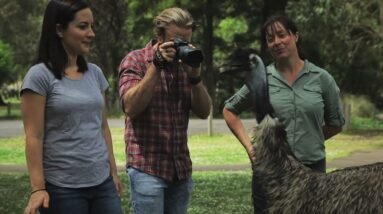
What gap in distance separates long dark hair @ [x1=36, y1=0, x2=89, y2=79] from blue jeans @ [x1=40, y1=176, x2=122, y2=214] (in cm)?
60

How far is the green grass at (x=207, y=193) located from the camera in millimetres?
8594

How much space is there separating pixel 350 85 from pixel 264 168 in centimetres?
2396

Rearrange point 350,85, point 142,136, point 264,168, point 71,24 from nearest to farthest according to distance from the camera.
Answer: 1. point 264,168
2. point 71,24
3. point 142,136
4. point 350,85

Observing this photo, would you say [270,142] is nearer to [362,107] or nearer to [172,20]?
[172,20]

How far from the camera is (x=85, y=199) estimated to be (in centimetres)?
363

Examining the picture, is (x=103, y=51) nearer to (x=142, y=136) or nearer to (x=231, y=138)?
(x=231, y=138)

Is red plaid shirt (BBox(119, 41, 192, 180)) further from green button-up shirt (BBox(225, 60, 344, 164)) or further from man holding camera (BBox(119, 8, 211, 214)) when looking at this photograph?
green button-up shirt (BBox(225, 60, 344, 164))

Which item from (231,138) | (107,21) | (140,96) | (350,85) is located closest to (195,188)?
(140,96)

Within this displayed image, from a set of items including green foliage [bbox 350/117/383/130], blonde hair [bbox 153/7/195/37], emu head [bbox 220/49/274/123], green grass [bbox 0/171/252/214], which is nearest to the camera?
emu head [bbox 220/49/274/123]

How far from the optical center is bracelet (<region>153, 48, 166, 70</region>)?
3577 millimetres

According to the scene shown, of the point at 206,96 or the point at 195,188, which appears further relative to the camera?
the point at 195,188

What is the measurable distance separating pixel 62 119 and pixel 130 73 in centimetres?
56

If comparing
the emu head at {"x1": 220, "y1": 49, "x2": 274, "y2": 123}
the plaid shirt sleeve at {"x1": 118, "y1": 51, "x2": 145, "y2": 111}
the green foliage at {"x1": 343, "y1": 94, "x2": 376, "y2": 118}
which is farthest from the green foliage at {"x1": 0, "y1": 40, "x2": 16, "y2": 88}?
the emu head at {"x1": 220, "y1": 49, "x2": 274, "y2": 123}

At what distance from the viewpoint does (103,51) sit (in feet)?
148
